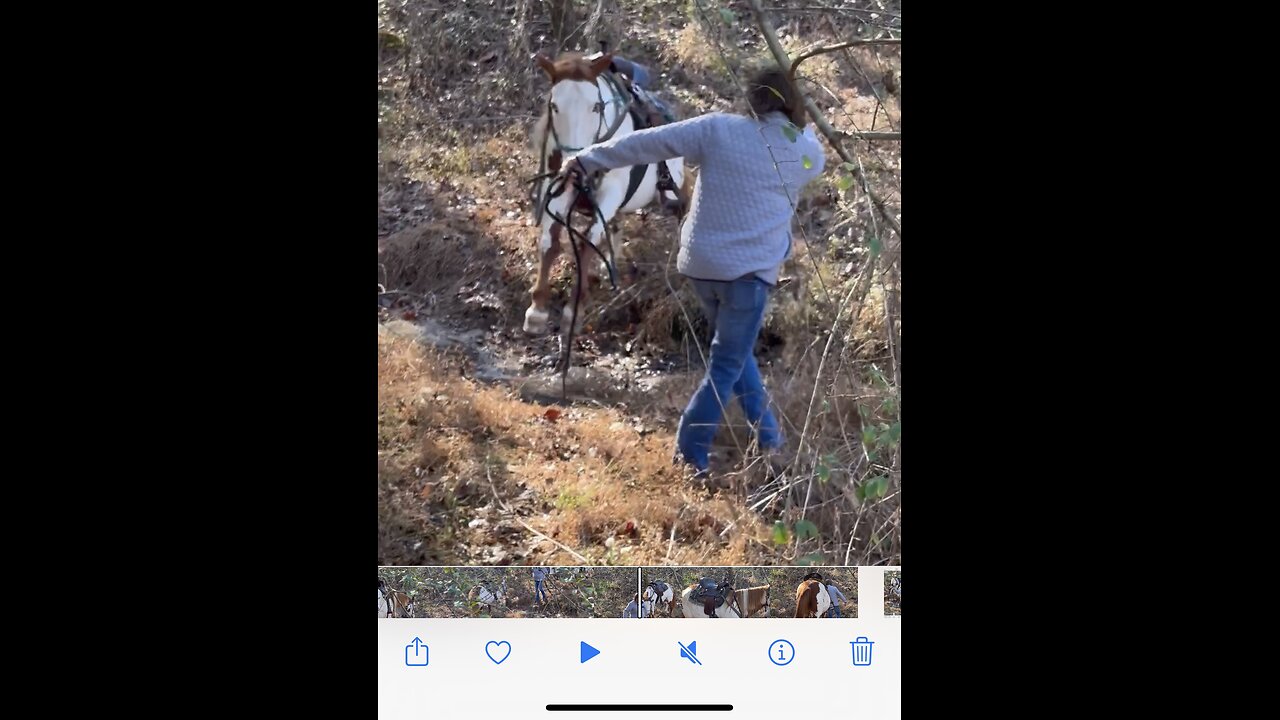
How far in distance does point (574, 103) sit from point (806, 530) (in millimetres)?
1300

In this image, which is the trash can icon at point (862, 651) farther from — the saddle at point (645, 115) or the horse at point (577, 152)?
the saddle at point (645, 115)

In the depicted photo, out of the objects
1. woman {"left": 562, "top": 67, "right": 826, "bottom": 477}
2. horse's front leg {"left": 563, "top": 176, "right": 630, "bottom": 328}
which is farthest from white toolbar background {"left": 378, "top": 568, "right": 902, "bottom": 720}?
horse's front leg {"left": 563, "top": 176, "right": 630, "bottom": 328}

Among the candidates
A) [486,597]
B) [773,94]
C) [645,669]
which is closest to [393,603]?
[486,597]

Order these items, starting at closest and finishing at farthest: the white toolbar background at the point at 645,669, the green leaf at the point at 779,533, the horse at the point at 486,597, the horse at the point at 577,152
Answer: the white toolbar background at the point at 645,669
the horse at the point at 486,597
the green leaf at the point at 779,533
the horse at the point at 577,152

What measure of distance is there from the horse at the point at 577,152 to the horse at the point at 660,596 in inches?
29.1

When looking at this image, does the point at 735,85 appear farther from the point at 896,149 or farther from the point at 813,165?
the point at 896,149

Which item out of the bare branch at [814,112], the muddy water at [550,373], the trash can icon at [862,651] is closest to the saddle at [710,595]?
the trash can icon at [862,651]

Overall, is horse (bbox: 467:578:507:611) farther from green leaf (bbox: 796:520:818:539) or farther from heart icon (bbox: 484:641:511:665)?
green leaf (bbox: 796:520:818:539)

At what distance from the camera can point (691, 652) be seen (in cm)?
259

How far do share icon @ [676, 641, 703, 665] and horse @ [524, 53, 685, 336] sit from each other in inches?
35.0

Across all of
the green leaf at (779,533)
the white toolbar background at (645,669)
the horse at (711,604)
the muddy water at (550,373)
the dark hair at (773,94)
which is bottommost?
the white toolbar background at (645,669)

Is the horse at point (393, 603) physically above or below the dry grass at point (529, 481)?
below

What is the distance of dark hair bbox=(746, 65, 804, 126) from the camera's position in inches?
116

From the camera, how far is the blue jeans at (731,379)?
3.00m
